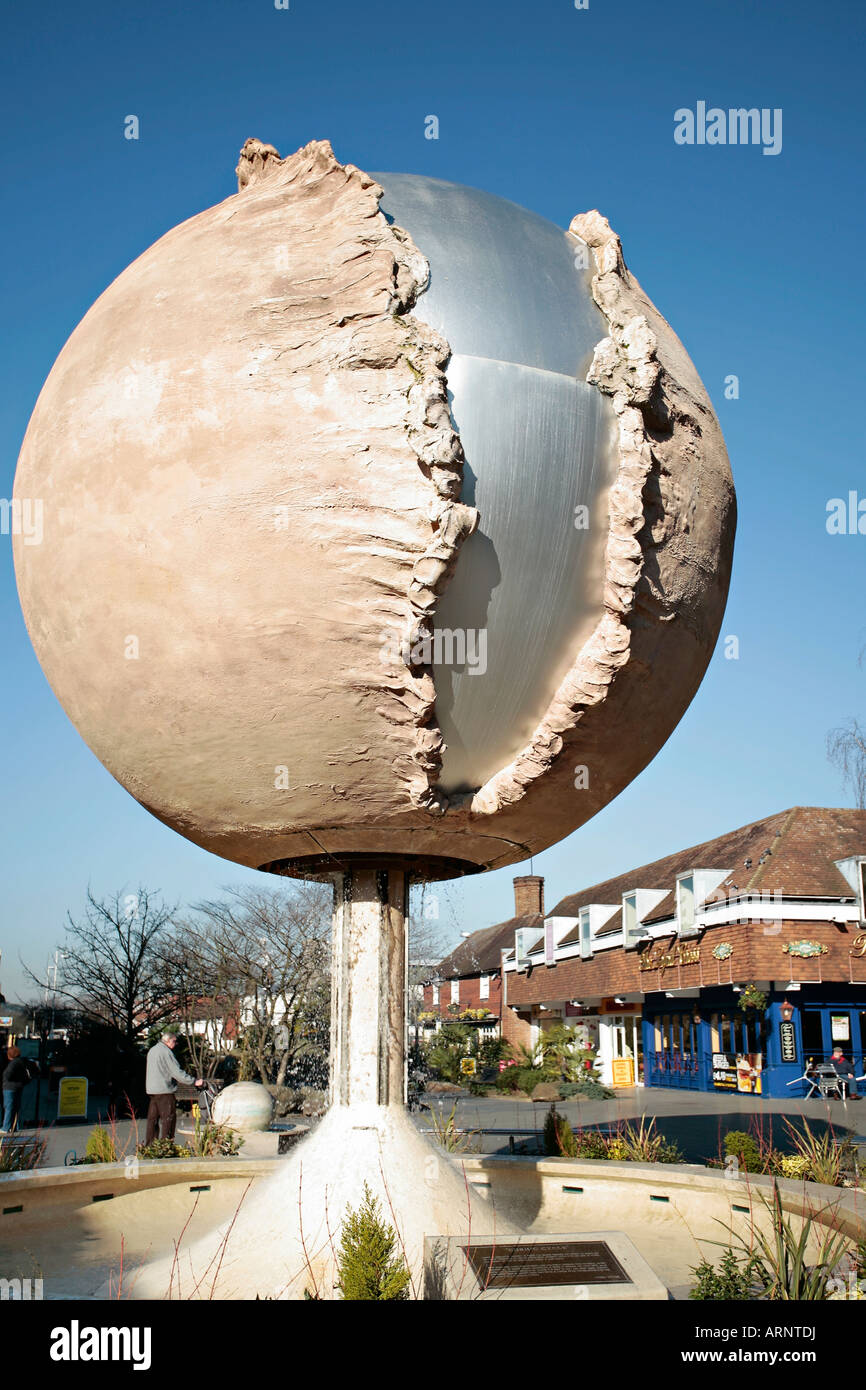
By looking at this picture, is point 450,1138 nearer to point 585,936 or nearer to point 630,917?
point 630,917

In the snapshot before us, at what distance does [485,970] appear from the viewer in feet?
158

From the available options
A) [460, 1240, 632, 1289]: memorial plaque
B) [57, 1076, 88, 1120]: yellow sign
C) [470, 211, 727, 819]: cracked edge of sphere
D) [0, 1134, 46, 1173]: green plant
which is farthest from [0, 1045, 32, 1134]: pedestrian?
[470, 211, 727, 819]: cracked edge of sphere

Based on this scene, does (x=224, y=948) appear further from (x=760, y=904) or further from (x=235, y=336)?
(x=235, y=336)

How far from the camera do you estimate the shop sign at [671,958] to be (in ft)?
94.2

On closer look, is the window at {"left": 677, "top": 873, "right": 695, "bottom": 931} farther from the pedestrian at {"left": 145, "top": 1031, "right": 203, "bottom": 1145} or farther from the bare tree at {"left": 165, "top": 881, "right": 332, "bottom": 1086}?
the pedestrian at {"left": 145, "top": 1031, "right": 203, "bottom": 1145}

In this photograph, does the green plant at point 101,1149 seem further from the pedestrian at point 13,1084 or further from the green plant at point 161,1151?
the pedestrian at point 13,1084

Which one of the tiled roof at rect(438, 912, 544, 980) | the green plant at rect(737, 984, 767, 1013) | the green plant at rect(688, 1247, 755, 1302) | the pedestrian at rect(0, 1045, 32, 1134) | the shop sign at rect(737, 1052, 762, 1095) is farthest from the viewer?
the tiled roof at rect(438, 912, 544, 980)

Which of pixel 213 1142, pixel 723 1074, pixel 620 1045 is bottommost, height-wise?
pixel 620 1045

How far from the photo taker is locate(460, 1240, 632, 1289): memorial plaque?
5.39 m

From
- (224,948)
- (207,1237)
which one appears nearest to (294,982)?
(224,948)

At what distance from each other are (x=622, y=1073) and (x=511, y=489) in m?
30.9

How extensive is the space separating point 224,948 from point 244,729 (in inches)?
894

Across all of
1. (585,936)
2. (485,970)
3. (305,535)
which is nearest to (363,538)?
(305,535)

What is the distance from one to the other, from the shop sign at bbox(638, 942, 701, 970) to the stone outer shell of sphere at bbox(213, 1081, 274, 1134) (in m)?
16.2
